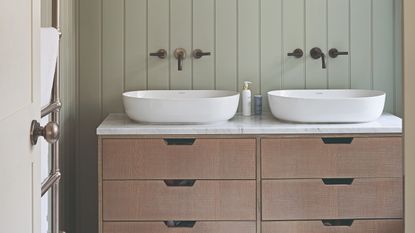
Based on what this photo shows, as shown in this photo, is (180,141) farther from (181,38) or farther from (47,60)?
(47,60)

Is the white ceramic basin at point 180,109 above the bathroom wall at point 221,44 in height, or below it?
below

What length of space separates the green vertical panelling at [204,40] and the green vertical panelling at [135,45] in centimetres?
28

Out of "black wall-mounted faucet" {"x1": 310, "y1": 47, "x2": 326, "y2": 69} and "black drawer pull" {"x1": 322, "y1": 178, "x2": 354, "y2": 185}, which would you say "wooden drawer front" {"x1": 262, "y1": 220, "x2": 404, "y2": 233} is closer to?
"black drawer pull" {"x1": 322, "y1": 178, "x2": 354, "y2": 185}

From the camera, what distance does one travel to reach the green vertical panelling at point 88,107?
3.16 metres

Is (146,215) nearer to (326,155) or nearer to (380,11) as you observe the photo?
(326,155)

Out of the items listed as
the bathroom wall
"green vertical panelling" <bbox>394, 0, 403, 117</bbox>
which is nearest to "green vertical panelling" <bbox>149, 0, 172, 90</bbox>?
the bathroom wall

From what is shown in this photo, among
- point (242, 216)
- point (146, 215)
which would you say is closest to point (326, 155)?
Result: point (242, 216)

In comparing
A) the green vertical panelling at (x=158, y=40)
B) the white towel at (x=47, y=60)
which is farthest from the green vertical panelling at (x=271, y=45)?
the white towel at (x=47, y=60)

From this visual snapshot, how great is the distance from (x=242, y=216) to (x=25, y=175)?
1.59m

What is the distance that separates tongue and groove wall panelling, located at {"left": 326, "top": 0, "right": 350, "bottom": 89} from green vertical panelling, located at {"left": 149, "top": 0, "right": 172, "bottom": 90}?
89cm

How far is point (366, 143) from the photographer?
2662 mm

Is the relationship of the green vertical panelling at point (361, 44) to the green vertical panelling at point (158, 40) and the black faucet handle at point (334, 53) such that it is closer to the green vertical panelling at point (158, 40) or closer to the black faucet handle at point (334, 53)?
the black faucet handle at point (334, 53)

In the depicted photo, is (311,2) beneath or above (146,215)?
above

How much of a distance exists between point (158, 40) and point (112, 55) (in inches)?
10.5
